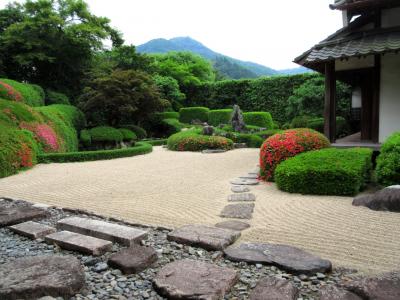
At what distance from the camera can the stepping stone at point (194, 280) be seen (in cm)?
224

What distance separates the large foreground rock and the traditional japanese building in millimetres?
3208

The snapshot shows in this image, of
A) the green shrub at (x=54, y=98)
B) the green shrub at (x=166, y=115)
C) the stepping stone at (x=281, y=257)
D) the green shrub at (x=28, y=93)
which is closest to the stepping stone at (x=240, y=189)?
the stepping stone at (x=281, y=257)

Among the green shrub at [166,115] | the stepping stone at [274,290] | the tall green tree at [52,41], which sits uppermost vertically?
the tall green tree at [52,41]

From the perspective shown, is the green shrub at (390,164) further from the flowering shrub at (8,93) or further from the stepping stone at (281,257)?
the flowering shrub at (8,93)

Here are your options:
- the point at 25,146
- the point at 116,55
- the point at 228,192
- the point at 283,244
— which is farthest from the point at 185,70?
the point at 283,244

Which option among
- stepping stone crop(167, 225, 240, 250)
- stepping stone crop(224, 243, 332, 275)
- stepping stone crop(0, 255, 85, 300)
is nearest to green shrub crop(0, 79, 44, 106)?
stepping stone crop(167, 225, 240, 250)

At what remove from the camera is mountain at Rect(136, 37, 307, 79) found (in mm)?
56569

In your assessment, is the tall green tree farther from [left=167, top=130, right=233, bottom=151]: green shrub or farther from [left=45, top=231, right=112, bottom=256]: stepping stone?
[left=45, top=231, right=112, bottom=256]: stepping stone

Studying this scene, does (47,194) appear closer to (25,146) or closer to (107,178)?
(107,178)

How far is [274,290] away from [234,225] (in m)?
1.60

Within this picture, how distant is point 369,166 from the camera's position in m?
6.09

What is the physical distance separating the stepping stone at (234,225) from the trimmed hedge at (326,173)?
1960mm

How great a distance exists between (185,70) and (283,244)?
26.4 meters

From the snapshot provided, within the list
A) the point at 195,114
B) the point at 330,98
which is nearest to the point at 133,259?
the point at 330,98
